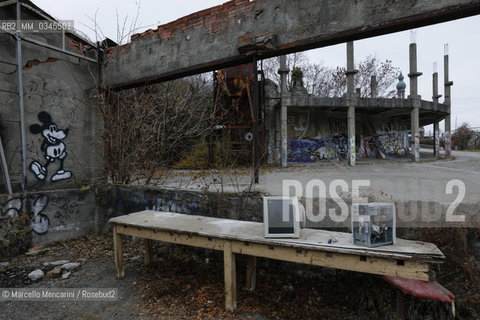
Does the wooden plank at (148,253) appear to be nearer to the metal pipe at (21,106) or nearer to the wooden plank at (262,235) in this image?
the wooden plank at (262,235)

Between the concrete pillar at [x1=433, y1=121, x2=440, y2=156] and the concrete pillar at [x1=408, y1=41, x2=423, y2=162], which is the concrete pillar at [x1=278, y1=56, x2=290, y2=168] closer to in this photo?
the concrete pillar at [x1=408, y1=41, x2=423, y2=162]

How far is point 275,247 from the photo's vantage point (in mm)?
2664

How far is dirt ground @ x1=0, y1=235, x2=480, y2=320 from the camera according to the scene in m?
2.86

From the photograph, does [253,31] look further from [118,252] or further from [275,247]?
[118,252]

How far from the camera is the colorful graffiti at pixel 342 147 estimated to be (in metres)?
16.4

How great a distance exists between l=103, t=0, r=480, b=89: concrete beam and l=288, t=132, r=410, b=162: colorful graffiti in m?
11.1

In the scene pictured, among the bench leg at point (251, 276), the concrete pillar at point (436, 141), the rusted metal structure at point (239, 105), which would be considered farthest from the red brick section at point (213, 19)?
the concrete pillar at point (436, 141)

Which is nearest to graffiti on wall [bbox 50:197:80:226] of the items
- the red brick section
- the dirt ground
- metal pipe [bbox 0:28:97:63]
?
the dirt ground

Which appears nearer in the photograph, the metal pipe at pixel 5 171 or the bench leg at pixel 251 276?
the bench leg at pixel 251 276

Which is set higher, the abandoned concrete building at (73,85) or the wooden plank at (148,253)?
the abandoned concrete building at (73,85)

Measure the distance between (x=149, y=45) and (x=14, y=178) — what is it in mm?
3667

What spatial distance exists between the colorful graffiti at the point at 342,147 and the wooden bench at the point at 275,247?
1232 cm

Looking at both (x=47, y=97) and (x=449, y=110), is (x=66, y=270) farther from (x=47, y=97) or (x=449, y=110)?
(x=449, y=110)

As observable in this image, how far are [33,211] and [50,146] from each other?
4.45 ft
